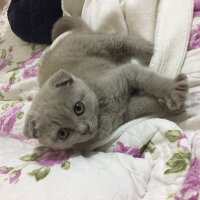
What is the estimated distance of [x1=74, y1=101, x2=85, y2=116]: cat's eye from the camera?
3.34 ft

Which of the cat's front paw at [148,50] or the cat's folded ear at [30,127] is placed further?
the cat's front paw at [148,50]

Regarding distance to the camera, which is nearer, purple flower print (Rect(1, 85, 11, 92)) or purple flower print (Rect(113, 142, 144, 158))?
purple flower print (Rect(113, 142, 144, 158))

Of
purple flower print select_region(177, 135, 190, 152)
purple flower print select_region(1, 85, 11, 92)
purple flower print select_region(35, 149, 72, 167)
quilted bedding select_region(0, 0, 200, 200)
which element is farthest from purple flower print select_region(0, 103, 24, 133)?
purple flower print select_region(177, 135, 190, 152)

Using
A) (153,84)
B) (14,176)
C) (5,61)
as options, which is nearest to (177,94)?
(153,84)

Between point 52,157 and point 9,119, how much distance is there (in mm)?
492

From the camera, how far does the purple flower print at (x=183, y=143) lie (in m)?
0.85

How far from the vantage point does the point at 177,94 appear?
941 mm

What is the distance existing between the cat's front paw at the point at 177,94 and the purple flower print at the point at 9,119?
2.77ft

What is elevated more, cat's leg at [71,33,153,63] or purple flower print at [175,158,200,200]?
cat's leg at [71,33,153,63]

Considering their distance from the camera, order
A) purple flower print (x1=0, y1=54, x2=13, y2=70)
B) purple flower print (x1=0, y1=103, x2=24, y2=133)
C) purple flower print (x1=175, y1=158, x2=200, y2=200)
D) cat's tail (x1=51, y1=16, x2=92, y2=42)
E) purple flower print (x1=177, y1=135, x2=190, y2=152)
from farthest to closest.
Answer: purple flower print (x1=0, y1=54, x2=13, y2=70), cat's tail (x1=51, y1=16, x2=92, y2=42), purple flower print (x1=0, y1=103, x2=24, y2=133), purple flower print (x1=177, y1=135, x2=190, y2=152), purple flower print (x1=175, y1=158, x2=200, y2=200)

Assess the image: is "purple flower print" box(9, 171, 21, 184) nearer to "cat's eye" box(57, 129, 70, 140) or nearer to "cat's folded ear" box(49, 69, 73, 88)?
"cat's eye" box(57, 129, 70, 140)

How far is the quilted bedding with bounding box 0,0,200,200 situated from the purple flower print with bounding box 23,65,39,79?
54cm

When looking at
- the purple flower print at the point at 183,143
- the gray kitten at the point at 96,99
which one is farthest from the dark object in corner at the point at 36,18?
the purple flower print at the point at 183,143

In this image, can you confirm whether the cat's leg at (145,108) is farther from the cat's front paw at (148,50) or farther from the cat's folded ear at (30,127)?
the cat's folded ear at (30,127)
